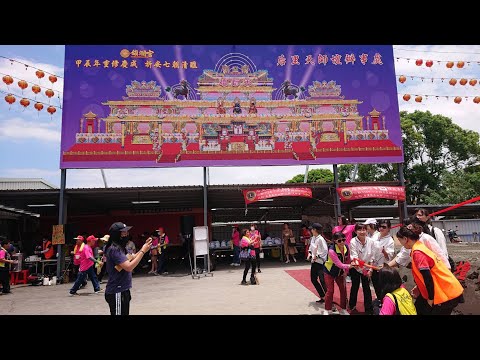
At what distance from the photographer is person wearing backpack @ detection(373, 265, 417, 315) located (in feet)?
10.7

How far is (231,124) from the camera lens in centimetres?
1426

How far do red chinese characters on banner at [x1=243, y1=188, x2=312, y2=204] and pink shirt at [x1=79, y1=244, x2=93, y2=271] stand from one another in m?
→ 5.77

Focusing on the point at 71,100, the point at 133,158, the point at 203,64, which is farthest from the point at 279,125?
the point at 71,100

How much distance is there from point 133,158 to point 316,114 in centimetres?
772

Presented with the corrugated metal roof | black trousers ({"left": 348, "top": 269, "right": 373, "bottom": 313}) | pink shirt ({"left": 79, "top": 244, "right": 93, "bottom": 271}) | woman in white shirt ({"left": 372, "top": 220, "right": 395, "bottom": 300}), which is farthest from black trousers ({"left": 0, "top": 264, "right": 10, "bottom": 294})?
the corrugated metal roof

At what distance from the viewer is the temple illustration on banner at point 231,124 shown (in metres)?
13.8

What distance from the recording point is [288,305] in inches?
271

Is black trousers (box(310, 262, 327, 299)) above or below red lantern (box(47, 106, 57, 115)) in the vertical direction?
below

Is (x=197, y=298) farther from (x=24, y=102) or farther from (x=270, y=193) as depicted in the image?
(x=24, y=102)

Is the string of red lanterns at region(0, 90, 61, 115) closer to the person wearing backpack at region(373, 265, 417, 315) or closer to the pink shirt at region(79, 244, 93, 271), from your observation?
the pink shirt at region(79, 244, 93, 271)

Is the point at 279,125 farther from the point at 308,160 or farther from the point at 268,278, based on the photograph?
the point at 268,278

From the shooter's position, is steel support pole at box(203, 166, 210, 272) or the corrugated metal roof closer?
→ steel support pole at box(203, 166, 210, 272)

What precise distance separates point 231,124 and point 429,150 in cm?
2163

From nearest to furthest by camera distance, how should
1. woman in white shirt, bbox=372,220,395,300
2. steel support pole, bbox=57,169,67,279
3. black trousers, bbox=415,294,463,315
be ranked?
black trousers, bbox=415,294,463,315 < woman in white shirt, bbox=372,220,395,300 < steel support pole, bbox=57,169,67,279
